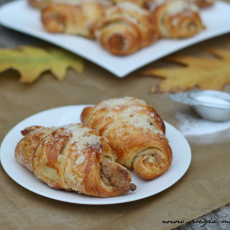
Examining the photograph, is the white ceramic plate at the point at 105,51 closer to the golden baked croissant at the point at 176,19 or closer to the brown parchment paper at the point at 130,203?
the golden baked croissant at the point at 176,19

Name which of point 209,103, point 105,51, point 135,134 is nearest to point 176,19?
point 105,51

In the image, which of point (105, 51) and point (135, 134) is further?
point (105, 51)

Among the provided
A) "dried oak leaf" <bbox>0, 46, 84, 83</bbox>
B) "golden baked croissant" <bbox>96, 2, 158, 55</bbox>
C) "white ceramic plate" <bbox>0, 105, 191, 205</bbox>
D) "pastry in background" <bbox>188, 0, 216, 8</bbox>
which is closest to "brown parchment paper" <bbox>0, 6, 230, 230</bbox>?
"white ceramic plate" <bbox>0, 105, 191, 205</bbox>

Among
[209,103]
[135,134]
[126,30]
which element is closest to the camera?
[135,134]

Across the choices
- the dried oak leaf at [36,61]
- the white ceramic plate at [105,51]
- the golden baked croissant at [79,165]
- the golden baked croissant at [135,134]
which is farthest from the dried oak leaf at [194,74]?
the golden baked croissant at [79,165]

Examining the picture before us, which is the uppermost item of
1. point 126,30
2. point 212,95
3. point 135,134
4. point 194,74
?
point 135,134

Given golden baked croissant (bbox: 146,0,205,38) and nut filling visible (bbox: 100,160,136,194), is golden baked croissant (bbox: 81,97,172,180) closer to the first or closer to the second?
nut filling visible (bbox: 100,160,136,194)

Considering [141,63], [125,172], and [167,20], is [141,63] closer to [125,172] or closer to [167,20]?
[167,20]

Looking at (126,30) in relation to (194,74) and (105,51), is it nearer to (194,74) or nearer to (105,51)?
(105,51)
